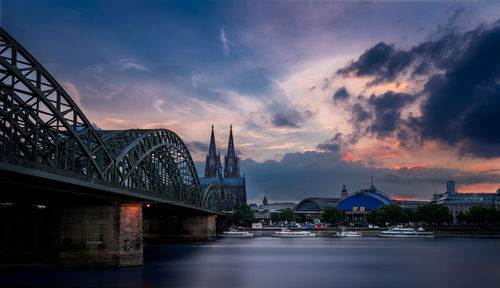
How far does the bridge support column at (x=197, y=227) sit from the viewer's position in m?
135

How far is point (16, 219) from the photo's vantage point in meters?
61.4

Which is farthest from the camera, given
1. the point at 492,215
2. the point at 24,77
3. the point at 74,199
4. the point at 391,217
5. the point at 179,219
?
the point at 391,217

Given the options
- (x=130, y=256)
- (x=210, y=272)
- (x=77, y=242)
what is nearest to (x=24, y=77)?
(x=77, y=242)

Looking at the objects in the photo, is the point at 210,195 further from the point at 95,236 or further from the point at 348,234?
the point at 95,236

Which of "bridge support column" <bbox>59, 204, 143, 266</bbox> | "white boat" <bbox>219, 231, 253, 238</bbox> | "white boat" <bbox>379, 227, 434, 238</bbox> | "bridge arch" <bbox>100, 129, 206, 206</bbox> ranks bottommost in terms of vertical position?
"white boat" <bbox>219, 231, 253, 238</bbox>

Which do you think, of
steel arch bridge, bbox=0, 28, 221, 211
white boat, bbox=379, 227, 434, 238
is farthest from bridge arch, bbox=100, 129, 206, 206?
white boat, bbox=379, 227, 434, 238

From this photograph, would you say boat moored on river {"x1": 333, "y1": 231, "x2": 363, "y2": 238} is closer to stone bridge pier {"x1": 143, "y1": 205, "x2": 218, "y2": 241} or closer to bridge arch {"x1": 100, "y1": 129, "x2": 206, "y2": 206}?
stone bridge pier {"x1": 143, "y1": 205, "x2": 218, "y2": 241}

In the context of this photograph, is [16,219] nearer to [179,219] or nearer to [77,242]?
[77,242]

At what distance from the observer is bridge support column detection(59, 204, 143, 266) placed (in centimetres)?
5153

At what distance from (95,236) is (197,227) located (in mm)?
85412

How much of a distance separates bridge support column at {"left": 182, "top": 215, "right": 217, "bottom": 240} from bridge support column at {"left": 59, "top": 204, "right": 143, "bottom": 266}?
81014 mm

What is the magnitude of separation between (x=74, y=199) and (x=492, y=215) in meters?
149

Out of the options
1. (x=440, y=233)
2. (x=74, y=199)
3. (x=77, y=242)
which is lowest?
(x=440, y=233)

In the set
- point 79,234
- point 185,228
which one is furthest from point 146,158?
point 185,228
